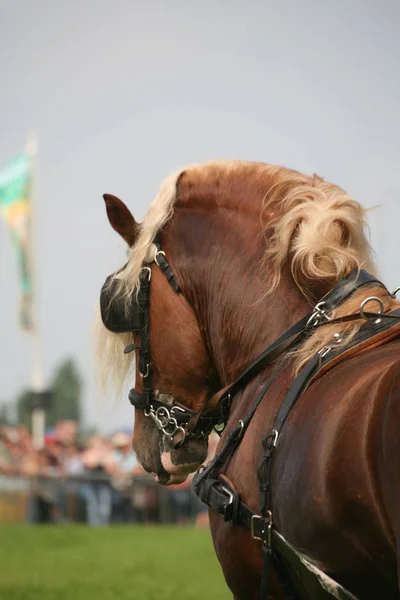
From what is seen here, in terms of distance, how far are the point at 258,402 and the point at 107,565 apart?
25.7 ft

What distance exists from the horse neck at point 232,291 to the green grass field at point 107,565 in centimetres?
508

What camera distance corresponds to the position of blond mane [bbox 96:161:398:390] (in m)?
3.34

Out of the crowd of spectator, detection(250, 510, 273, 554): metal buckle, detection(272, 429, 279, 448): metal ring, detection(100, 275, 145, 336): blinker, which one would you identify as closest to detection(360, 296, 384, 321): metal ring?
detection(272, 429, 279, 448): metal ring

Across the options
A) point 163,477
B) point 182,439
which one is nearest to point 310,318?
point 182,439

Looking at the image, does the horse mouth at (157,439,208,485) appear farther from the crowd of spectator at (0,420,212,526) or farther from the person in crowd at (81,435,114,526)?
the person in crowd at (81,435,114,526)

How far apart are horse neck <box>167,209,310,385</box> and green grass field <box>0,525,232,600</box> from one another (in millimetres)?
5077

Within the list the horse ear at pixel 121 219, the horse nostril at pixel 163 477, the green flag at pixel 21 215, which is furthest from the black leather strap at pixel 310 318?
the green flag at pixel 21 215

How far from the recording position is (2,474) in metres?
17.3

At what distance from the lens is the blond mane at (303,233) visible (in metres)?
3.34

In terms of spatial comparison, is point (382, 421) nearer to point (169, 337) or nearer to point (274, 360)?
point (274, 360)

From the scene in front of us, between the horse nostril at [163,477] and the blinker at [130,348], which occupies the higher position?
the blinker at [130,348]

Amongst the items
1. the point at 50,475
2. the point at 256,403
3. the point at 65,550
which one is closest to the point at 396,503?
the point at 256,403

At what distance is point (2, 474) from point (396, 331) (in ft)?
50.0

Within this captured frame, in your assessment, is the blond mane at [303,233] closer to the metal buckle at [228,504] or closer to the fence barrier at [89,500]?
the metal buckle at [228,504]
